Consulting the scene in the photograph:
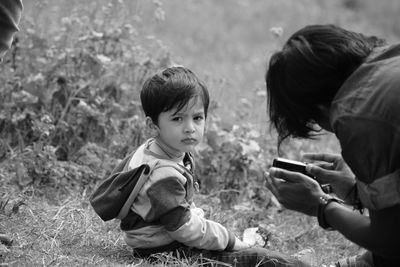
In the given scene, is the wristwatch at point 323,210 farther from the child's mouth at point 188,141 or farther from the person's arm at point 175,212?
the child's mouth at point 188,141

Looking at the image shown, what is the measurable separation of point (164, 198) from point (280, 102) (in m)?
0.67

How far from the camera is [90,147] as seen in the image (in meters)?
4.62

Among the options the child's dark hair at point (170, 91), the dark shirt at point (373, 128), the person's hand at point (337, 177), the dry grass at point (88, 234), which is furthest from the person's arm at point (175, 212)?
the dark shirt at point (373, 128)

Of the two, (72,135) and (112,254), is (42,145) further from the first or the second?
(112,254)

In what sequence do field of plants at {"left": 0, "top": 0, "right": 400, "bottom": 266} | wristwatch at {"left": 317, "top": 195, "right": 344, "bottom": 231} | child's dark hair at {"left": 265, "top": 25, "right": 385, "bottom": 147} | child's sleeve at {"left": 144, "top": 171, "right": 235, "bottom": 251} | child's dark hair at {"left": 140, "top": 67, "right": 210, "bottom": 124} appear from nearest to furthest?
child's dark hair at {"left": 265, "top": 25, "right": 385, "bottom": 147} → wristwatch at {"left": 317, "top": 195, "right": 344, "bottom": 231} → child's sleeve at {"left": 144, "top": 171, "right": 235, "bottom": 251} → child's dark hair at {"left": 140, "top": 67, "right": 210, "bottom": 124} → field of plants at {"left": 0, "top": 0, "right": 400, "bottom": 266}

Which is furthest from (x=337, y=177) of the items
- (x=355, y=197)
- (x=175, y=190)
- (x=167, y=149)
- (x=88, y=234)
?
(x=88, y=234)

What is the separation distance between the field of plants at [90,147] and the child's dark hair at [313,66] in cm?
57

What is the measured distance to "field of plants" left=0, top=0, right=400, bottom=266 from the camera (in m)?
3.54

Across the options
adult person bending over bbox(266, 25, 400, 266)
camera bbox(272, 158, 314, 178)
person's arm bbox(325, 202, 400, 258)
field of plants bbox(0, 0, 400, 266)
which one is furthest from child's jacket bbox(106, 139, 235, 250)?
person's arm bbox(325, 202, 400, 258)

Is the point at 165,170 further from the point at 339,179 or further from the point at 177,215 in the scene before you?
the point at 339,179

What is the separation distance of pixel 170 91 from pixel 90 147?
150 centimetres

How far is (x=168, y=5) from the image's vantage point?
10.9 m

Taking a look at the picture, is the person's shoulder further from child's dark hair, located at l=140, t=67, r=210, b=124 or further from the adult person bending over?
the adult person bending over

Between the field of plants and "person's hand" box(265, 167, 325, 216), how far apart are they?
20.7 inches
